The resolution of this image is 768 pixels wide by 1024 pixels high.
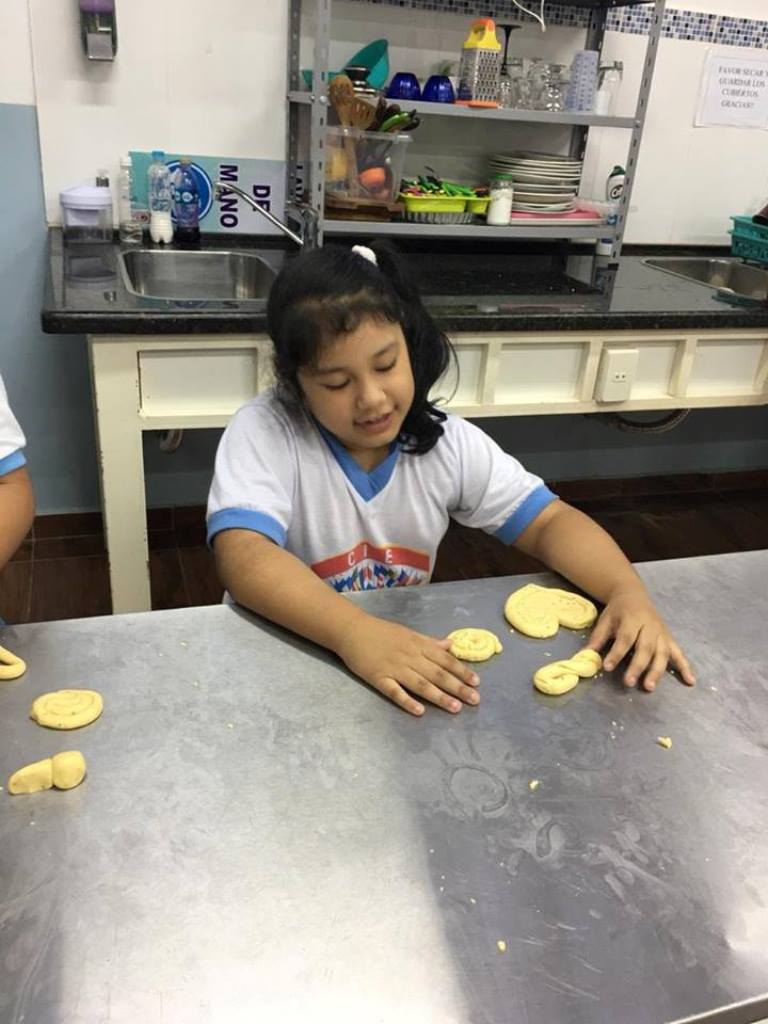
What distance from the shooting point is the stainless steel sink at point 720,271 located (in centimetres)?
246

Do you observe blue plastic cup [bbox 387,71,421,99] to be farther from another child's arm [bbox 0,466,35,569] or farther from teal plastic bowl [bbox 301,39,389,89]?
another child's arm [bbox 0,466,35,569]

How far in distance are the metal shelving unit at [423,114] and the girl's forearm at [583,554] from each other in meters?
1.10

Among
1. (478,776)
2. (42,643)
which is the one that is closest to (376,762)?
(478,776)

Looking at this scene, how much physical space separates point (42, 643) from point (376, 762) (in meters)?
0.33

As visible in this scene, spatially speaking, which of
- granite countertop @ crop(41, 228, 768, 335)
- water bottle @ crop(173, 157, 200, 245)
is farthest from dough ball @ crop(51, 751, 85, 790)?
water bottle @ crop(173, 157, 200, 245)

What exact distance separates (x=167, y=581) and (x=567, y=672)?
1601mm

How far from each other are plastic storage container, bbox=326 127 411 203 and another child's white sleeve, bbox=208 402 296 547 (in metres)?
0.99

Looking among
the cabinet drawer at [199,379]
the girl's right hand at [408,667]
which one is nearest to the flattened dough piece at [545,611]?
the girl's right hand at [408,667]

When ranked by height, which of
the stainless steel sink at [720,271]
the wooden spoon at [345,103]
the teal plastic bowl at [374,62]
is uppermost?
the teal plastic bowl at [374,62]

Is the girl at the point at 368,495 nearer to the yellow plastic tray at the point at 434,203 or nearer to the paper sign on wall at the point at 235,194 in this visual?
the yellow plastic tray at the point at 434,203

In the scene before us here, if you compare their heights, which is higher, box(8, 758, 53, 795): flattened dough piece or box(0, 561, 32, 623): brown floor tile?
box(8, 758, 53, 795): flattened dough piece

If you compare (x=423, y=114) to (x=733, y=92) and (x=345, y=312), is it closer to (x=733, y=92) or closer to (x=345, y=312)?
(x=733, y=92)

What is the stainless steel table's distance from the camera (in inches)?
19.4

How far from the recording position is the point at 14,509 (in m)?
1.02
